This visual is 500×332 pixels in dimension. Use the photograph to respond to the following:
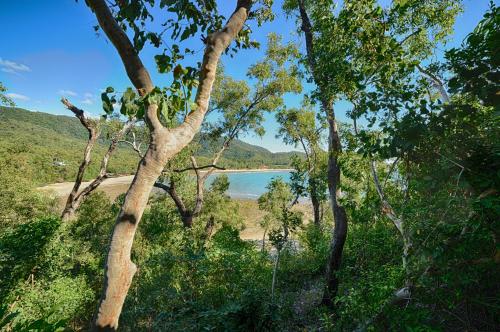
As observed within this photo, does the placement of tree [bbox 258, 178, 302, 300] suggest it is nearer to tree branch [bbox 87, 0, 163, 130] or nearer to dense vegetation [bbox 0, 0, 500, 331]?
dense vegetation [bbox 0, 0, 500, 331]

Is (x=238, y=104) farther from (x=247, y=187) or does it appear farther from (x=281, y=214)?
(x=247, y=187)

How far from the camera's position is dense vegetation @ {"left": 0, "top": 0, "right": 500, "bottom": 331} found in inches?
75.9

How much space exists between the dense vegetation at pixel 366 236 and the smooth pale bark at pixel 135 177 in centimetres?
15

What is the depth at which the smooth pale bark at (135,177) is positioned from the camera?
1.83 meters

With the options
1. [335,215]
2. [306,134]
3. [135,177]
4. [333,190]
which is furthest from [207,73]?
[306,134]

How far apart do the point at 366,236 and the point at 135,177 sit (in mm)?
8201

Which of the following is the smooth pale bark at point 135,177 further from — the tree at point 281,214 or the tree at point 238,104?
the tree at point 238,104

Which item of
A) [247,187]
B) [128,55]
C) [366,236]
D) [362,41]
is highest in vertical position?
[362,41]

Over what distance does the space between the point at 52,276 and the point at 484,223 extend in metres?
10.6

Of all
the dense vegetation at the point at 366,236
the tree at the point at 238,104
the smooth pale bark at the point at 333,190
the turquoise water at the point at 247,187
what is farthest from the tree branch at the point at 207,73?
the turquoise water at the point at 247,187

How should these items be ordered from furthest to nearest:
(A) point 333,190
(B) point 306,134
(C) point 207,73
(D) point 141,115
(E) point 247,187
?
(E) point 247,187 < (B) point 306,134 < (A) point 333,190 < (C) point 207,73 < (D) point 141,115

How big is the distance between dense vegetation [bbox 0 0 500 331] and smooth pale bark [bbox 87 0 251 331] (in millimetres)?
150

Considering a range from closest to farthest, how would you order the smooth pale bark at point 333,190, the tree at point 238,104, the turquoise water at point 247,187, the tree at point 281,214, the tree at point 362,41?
the tree at point 362,41 → the smooth pale bark at point 333,190 → the tree at point 281,214 → the tree at point 238,104 → the turquoise water at point 247,187

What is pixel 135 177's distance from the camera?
191 cm
